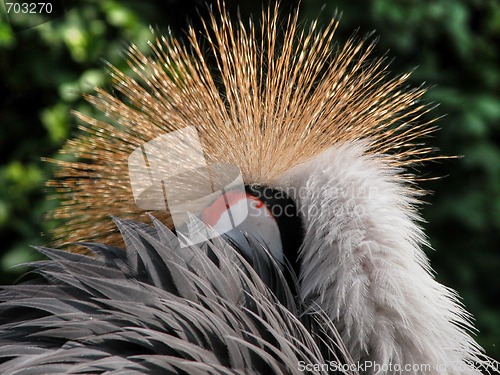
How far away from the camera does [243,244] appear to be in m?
0.81

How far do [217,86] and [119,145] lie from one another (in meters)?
0.19

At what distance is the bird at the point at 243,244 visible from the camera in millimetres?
691

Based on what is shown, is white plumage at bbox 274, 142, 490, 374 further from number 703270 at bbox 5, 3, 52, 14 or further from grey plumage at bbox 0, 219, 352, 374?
number 703270 at bbox 5, 3, 52, 14

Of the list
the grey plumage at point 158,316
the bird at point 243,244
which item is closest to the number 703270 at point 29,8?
the bird at point 243,244

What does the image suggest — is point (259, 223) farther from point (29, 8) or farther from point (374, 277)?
point (29, 8)

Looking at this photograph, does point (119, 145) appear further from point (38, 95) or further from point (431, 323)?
point (38, 95)

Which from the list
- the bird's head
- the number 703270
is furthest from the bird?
the number 703270

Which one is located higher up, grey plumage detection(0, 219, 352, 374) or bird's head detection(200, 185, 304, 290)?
bird's head detection(200, 185, 304, 290)

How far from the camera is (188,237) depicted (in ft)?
2.58

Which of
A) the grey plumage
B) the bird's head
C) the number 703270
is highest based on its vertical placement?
the number 703270

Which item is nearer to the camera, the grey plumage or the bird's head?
the grey plumage

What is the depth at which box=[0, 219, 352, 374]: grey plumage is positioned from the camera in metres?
0.66

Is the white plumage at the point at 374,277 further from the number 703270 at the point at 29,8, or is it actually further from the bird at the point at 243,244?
the number 703270 at the point at 29,8

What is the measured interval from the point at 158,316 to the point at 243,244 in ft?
0.53
